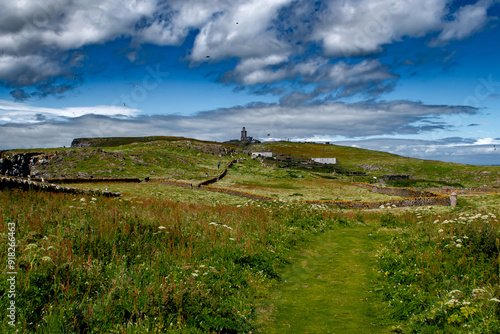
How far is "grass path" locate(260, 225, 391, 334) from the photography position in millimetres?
6062

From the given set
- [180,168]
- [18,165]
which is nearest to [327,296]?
[18,165]

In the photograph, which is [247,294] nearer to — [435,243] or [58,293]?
[58,293]

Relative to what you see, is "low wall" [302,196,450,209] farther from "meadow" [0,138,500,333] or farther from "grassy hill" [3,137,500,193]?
"grassy hill" [3,137,500,193]

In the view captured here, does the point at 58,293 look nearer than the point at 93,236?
Yes

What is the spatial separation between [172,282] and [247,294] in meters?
1.87

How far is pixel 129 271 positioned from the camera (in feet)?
22.6

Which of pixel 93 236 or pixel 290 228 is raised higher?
pixel 93 236

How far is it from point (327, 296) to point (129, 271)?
4.59 meters

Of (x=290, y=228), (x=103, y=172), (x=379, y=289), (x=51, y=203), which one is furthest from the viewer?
(x=103, y=172)

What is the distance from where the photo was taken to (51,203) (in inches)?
441

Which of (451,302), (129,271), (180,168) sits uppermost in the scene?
(180,168)

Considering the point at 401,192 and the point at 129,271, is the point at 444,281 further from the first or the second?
the point at 401,192

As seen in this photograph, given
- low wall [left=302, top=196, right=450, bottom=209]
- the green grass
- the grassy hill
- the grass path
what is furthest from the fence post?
the grassy hill

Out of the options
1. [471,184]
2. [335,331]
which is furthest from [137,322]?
[471,184]
